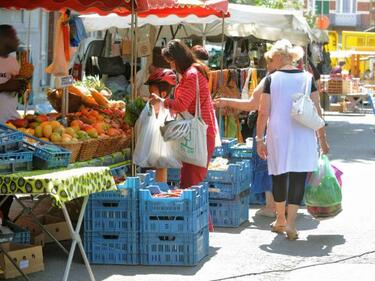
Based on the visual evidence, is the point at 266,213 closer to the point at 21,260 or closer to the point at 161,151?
the point at 161,151

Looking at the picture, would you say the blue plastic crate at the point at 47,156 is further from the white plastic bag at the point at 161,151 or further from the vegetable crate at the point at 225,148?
the vegetable crate at the point at 225,148

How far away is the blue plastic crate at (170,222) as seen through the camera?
725 centimetres

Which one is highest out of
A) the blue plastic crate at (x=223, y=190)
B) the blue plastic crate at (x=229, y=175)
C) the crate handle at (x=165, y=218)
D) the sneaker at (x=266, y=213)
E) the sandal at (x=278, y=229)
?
the blue plastic crate at (x=229, y=175)

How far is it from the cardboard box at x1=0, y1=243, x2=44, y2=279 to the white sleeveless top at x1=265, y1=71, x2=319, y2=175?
8.30 feet

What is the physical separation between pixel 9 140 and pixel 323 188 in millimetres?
3470

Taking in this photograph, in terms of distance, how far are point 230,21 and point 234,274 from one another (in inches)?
334

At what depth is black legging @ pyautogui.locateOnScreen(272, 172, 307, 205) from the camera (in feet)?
27.9

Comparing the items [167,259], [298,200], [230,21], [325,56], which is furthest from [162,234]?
[325,56]

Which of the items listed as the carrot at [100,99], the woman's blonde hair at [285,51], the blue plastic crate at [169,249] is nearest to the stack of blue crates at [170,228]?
the blue plastic crate at [169,249]

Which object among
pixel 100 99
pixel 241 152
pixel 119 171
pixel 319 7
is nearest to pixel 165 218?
pixel 119 171

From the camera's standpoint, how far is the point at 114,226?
24.3 ft

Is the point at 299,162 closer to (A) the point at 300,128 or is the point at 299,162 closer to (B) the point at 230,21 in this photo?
(A) the point at 300,128

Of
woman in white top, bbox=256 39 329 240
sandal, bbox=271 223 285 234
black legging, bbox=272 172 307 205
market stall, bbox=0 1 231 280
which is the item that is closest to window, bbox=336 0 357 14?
market stall, bbox=0 1 231 280

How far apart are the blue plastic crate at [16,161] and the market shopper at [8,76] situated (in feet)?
7.16
